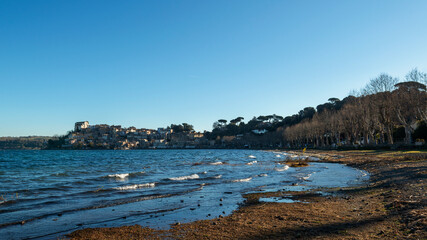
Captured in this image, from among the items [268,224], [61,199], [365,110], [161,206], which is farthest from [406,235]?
[365,110]

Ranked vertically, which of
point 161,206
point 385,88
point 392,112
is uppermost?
point 385,88

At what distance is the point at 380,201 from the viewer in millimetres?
10852

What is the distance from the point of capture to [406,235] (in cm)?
639

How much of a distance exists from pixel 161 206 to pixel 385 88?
5287 cm

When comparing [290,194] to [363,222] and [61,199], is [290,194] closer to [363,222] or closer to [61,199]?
[363,222]

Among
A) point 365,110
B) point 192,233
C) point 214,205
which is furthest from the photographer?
point 365,110

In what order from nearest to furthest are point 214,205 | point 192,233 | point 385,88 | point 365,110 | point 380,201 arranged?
point 192,233, point 380,201, point 214,205, point 385,88, point 365,110

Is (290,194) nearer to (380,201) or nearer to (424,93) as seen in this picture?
(380,201)

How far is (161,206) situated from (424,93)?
46959 mm

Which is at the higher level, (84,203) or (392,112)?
(392,112)

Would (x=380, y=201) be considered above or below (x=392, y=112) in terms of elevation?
below

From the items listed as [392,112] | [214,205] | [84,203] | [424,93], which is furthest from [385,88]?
[84,203]

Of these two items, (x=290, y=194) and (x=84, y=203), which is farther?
(x=290, y=194)

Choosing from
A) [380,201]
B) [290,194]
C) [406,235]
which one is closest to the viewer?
[406,235]
